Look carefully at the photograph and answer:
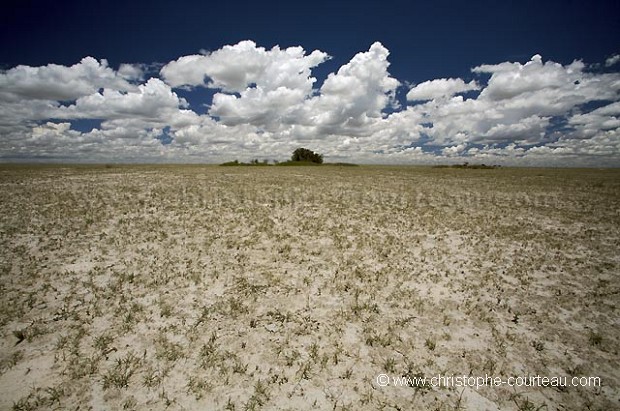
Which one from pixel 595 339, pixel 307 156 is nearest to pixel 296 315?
pixel 595 339

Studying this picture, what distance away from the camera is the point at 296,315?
717cm

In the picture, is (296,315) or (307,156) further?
(307,156)

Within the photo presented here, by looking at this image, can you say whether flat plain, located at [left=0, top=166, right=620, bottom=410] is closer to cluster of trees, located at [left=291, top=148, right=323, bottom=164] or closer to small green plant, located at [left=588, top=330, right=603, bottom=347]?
small green plant, located at [left=588, top=330, right=603, bottom=347]

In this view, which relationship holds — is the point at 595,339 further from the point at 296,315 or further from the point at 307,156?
the point at 307,156

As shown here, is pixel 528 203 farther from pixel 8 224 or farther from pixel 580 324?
pixel 8 224

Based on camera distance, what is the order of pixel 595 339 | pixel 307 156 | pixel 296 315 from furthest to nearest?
pixel 307 156 → pixel 296 315 → pixel 595 339

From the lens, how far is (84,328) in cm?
639

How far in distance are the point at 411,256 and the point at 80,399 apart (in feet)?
33.0

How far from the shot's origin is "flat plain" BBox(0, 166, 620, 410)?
4.89 m

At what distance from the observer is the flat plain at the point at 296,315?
4.89 meters

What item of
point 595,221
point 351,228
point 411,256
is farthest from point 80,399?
point 595,221

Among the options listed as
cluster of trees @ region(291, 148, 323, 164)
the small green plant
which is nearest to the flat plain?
the small green plant

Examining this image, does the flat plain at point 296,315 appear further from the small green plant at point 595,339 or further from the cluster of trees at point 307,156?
the cluster of trees at point 307,156

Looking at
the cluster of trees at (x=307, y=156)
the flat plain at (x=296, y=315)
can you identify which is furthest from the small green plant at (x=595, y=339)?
the cluster of trees at (x=307, y=156)
